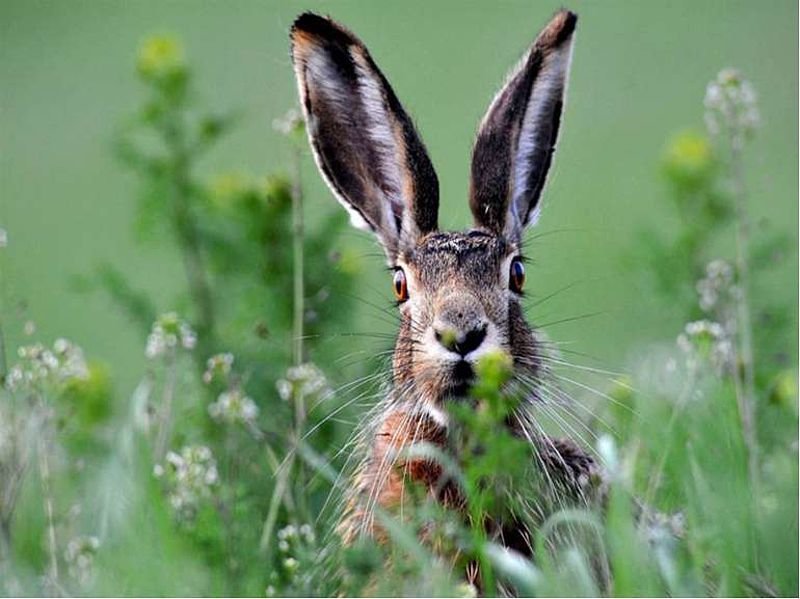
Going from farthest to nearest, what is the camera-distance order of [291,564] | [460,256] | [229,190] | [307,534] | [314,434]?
1. [229,190]
2. [314,434]
3. [460,256]
4. [307,534]
5. [291,564]

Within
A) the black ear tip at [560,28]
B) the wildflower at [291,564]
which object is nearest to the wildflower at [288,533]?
the wildflower at [291,564]

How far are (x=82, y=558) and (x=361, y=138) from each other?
69.5 inches

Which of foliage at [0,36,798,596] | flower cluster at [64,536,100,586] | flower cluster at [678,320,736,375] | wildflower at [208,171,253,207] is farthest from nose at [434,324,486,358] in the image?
wildflower at [208,171,253,207]

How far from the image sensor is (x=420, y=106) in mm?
10609

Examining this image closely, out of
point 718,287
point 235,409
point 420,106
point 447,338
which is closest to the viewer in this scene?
point 447,338

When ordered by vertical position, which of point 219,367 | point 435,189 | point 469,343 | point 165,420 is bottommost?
point 165,420

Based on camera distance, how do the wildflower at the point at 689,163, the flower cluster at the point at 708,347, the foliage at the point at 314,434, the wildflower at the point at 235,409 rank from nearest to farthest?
the foliage at the point at 314,434 → the wildflower at the point at 235,409 → the flower cluster at the point at 708,347 → the wildflower at the point at 689,163

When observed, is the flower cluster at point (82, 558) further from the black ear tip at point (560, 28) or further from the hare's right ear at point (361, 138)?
the black ear tip at point (560, 28)

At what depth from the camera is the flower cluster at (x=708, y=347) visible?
548cm

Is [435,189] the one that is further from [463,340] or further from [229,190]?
[229,190]

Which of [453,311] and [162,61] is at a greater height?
[162,61]

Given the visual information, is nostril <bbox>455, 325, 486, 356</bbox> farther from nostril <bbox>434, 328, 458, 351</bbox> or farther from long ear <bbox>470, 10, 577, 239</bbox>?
long ear <bbox>470, 10, 577, 239</bbox>

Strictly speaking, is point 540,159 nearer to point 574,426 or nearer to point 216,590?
point 574,426

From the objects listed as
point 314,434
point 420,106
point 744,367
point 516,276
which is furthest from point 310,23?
point 420,106
